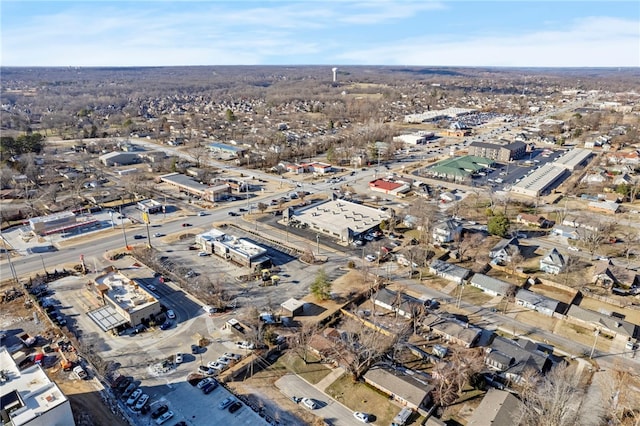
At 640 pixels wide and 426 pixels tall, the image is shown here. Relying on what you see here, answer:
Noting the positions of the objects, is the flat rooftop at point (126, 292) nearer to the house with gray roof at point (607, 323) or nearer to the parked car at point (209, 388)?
the parked car at point (209, 388)

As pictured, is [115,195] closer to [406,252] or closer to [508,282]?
[406,252]

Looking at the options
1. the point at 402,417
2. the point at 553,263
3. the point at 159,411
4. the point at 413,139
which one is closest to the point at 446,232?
the point at 553,263

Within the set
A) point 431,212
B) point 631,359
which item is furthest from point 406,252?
point 631,359

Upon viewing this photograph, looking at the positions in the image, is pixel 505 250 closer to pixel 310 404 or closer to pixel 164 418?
pixel 310 404

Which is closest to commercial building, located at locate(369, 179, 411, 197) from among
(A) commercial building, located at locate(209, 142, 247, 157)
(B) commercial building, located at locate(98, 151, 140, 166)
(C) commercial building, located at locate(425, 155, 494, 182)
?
(C) commercial building, located at locate(425, 155, 494, 182)

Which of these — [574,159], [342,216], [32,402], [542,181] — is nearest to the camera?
[32,402]

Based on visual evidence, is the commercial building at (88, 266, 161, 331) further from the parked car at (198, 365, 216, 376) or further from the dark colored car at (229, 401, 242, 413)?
the dark colored car at (229, 401, 242, 413)
